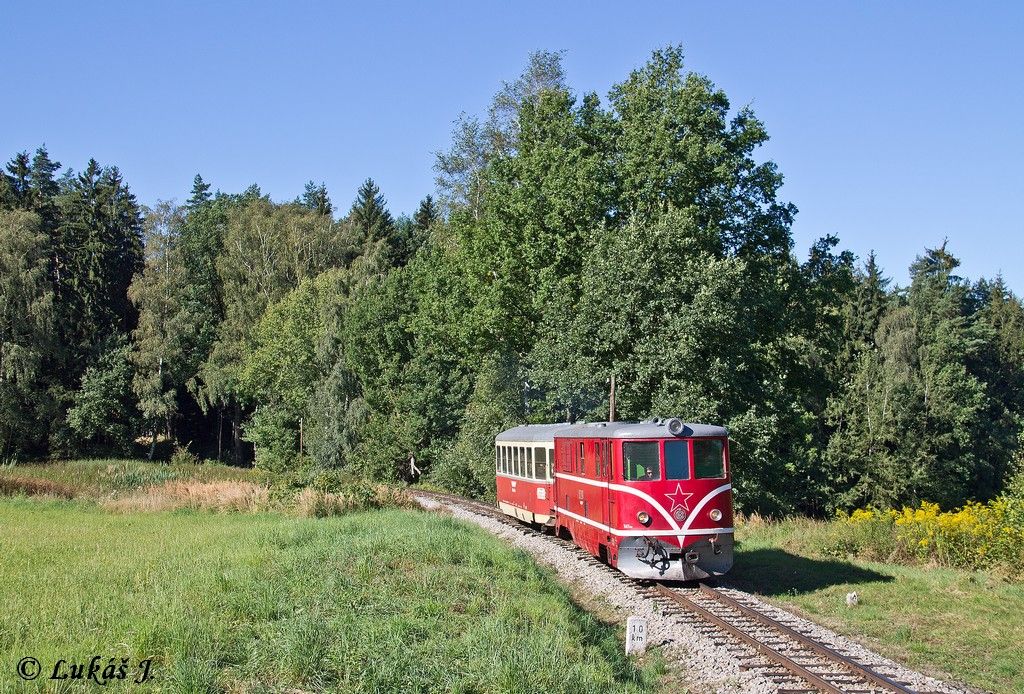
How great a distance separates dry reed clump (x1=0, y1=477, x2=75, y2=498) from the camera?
110ft

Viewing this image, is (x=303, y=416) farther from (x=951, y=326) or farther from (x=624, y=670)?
(x=624, y=670)

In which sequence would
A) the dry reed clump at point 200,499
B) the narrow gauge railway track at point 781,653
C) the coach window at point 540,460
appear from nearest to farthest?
the narrow gauge railway track at point 781,653 < the coach window at point 540,460 < the dry reed clump at point 200,499

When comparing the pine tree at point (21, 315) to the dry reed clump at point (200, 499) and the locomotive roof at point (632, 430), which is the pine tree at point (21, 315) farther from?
the locomotive roof at point (632, 430)

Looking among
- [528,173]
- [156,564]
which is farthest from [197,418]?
[156,564]

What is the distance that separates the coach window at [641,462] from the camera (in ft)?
52.1

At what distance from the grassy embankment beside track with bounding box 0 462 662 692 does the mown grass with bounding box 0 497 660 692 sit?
0.08ft

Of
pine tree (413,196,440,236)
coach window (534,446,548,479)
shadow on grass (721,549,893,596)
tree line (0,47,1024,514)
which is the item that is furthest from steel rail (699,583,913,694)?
pine tree (413,196,440,236)

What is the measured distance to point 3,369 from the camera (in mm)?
48906

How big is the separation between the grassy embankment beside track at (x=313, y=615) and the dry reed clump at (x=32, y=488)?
1550 cm

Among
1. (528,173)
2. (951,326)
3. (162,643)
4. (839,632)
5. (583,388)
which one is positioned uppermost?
(528,173)

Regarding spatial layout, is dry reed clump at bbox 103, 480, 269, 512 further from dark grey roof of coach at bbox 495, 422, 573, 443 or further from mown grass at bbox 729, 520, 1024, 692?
mown grass at bbox 729, 520, 1024, 692

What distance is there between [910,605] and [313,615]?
957 centimetres

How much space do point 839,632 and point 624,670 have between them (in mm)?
4103

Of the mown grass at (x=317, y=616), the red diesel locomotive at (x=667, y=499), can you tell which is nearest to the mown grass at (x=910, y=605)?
the red diesel locomotive at (x=667, y=499)
